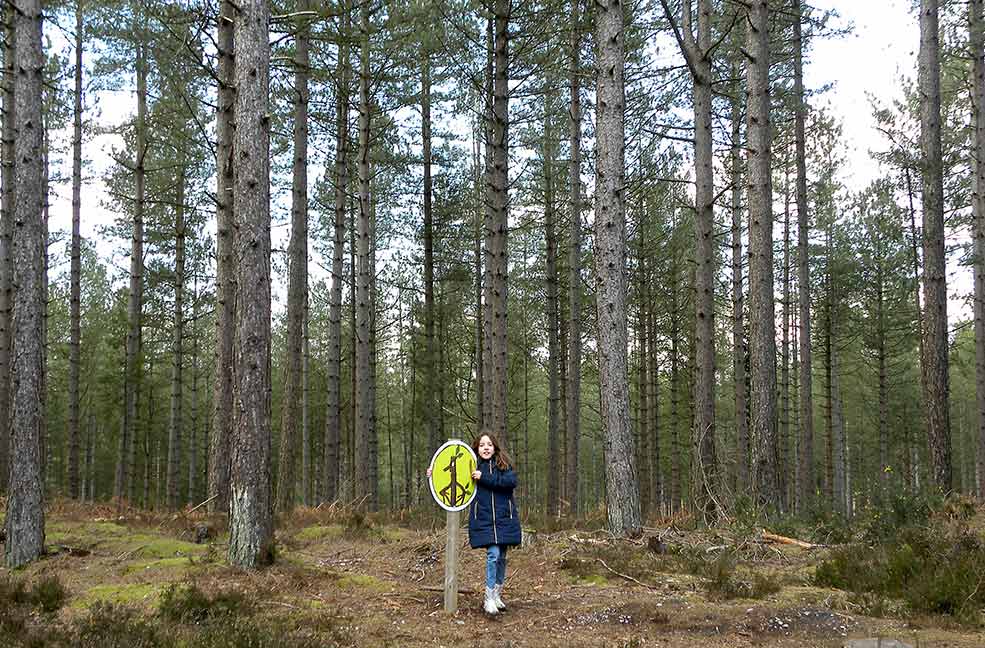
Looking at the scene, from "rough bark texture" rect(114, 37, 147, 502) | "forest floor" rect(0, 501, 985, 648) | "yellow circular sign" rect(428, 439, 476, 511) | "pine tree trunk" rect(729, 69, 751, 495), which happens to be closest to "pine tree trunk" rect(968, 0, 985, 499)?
"pine tree trunk" rect(729, 69, 751, 495)

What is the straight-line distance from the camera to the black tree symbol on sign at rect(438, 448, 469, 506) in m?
6.33

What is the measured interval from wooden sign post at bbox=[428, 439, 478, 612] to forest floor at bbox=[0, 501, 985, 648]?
31 centimetres

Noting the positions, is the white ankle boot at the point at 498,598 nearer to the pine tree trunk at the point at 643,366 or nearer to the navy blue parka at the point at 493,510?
the navy blue parka at the point at 493,510

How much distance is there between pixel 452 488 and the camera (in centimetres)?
640

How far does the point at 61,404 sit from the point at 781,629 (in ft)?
124

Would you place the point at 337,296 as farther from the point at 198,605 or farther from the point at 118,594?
the point at 198,605

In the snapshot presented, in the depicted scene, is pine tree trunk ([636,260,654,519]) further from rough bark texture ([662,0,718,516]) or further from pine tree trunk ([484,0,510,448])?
pine tree trunk ([484,0,510,448])

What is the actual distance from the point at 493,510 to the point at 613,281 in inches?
155

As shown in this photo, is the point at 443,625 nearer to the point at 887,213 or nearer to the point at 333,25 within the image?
the point at 333,25

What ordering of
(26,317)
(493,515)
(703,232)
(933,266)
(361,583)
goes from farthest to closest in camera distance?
(703,232) → (933,266) → (26,317) → (361,583) → (493,515)

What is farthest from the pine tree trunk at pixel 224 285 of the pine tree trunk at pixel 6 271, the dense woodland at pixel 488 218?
the pine tree trunk at pixel 6 271

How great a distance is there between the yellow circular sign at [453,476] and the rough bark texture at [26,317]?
5281 mm

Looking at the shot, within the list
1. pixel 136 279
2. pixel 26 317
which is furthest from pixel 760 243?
pixel 136 279

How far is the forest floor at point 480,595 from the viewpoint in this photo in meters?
5.45
